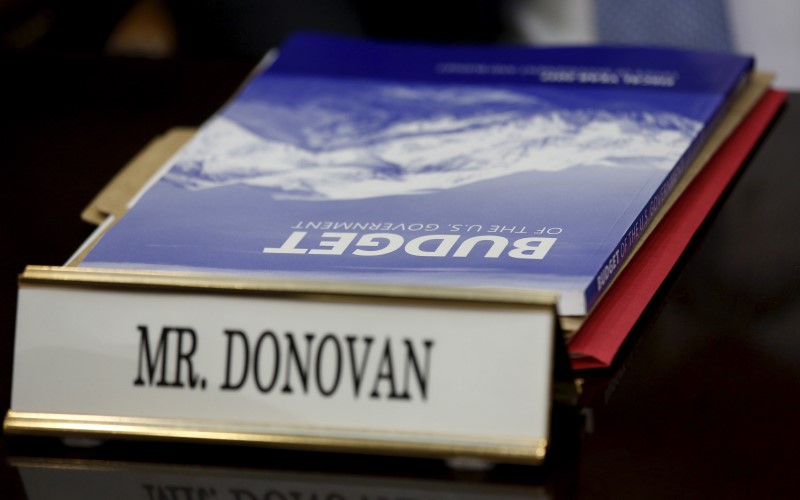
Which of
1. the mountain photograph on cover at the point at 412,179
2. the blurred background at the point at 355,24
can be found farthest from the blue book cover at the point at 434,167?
the blurred background at the point at 355,24

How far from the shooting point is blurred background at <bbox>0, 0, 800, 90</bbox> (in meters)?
1.44

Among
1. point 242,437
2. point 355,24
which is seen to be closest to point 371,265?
point 242,437

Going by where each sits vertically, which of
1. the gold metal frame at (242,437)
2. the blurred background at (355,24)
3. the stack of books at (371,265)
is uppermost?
the blurred background at (355,24)

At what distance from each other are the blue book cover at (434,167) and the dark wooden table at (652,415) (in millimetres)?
44

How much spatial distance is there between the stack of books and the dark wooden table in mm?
15

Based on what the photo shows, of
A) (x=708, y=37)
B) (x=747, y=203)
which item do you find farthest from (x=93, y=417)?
(x=708, y=37)

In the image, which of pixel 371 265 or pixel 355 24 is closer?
pixel 371 265

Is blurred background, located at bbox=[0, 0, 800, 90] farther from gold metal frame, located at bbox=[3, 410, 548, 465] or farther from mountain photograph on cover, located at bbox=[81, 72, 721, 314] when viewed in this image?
gold metal frame, located at bbox=[3, 410, 548, 465]

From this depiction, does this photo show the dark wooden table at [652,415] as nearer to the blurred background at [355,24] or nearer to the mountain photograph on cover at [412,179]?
the mountain photograph on cover at [412,179]

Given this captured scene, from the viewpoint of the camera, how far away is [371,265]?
0.49 meters

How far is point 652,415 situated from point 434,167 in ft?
0.73

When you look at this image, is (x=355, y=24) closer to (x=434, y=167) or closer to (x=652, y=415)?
(x=434, y=167)

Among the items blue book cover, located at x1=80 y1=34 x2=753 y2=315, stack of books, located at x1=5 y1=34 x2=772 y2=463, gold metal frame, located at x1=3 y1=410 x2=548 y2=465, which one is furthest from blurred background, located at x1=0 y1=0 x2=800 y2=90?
gold metal frame, located at x1=3 y1=410 x2=548 y2=465

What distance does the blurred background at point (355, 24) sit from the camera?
1.44 metres
